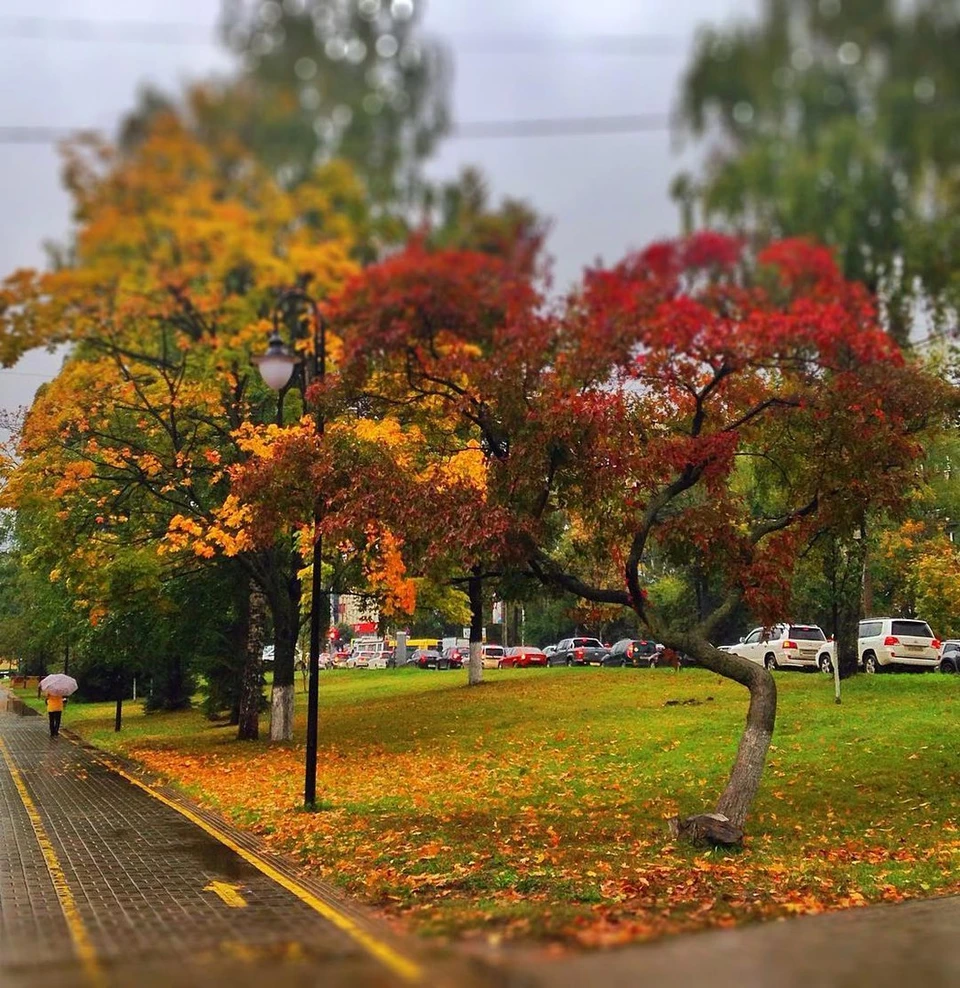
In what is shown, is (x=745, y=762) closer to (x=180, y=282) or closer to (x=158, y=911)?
(x=158, y=911)

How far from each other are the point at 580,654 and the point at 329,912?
4318 centimetres

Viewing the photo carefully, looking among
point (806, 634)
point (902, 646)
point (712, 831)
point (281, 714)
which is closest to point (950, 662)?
point (806, 634)

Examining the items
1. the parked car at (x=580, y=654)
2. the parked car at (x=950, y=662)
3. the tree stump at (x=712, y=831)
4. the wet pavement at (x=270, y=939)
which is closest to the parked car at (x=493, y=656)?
the parked car at (x=580, y=654)

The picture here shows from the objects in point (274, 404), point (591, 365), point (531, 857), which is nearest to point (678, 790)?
point (531, 857)

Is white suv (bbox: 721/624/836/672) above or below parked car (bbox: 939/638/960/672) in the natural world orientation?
above

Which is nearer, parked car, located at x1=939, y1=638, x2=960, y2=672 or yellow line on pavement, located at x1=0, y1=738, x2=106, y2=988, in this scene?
yellow line on pavement, located at x1=0, y1=738, x2=106, y2=988

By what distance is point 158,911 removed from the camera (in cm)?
780

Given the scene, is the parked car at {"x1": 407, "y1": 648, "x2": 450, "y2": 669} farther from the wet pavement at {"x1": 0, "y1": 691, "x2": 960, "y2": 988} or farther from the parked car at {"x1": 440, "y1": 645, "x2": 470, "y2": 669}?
the wet pavement at {"x1": 0, "y1": 691, "x2": 960, "y2": 988}

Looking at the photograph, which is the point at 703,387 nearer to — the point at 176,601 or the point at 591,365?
the point at 591,365

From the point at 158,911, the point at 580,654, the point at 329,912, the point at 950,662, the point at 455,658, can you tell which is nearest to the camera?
the point at 329,912

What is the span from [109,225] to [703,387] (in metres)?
5.57

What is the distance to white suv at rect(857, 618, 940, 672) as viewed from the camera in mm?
28594

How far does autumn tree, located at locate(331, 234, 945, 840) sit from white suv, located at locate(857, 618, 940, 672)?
18278 mm

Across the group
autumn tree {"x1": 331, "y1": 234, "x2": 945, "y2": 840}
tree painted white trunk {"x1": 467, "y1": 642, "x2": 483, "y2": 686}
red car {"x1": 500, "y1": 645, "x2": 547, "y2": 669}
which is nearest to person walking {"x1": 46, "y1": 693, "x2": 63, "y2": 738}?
tree painted white trunk {"x1": 467, "y1": 642, "x2": 483, "y2": 686}
